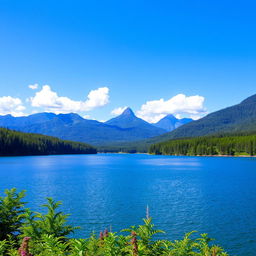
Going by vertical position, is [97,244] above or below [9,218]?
below

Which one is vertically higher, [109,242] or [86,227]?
[109,242]

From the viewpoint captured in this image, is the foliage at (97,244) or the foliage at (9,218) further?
the foliage at (9,218)

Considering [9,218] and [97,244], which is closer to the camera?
[97,244]

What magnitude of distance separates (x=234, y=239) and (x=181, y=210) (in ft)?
43.0

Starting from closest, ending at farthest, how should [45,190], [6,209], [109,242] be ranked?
[109,242] < [6,209] < [45,190]

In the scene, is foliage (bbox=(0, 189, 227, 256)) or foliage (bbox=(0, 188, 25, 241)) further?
foliage (bbox=(0, 188, 25, 241))

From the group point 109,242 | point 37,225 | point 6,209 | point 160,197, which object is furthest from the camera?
→ point 160,197

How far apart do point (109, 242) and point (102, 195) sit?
157ft

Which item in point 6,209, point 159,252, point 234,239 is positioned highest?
point 6,209

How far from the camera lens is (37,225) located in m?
17.2

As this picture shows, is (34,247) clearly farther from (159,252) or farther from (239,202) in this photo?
(239,202)

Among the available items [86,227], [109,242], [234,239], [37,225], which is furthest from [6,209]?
[234,239]

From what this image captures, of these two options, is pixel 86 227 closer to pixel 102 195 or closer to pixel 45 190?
pixel 102 195

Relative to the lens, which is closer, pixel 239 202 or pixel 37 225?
pixel 37 225
